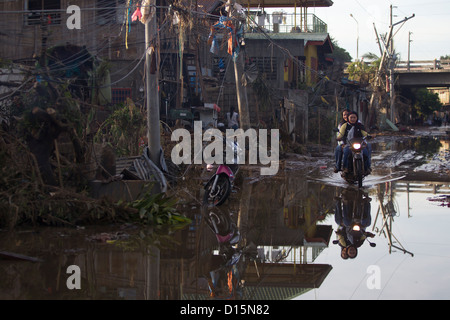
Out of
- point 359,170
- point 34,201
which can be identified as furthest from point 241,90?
point 34,201

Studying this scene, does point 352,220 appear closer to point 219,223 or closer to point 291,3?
point 219,223

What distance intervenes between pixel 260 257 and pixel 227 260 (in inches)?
18.1

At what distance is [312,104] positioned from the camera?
33000 millimetres

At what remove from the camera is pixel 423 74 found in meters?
63.8

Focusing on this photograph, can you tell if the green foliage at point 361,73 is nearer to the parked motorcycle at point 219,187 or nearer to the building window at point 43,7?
the building window at point 43,7

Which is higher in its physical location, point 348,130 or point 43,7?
point 43,7

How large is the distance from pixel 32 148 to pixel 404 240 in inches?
250

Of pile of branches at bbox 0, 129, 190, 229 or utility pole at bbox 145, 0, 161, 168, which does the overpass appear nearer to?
utility pole at bbox 145, 0, 161, 168

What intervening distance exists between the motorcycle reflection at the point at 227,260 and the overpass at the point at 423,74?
182 ft

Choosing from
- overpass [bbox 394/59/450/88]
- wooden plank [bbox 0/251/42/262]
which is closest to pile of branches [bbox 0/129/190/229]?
wooden plank [bbox 0/251/42/262]

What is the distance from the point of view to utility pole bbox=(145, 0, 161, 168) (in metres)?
13.1

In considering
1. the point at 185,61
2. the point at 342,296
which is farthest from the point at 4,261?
the point at 185,61

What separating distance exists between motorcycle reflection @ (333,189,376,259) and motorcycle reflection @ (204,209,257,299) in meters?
1.32
